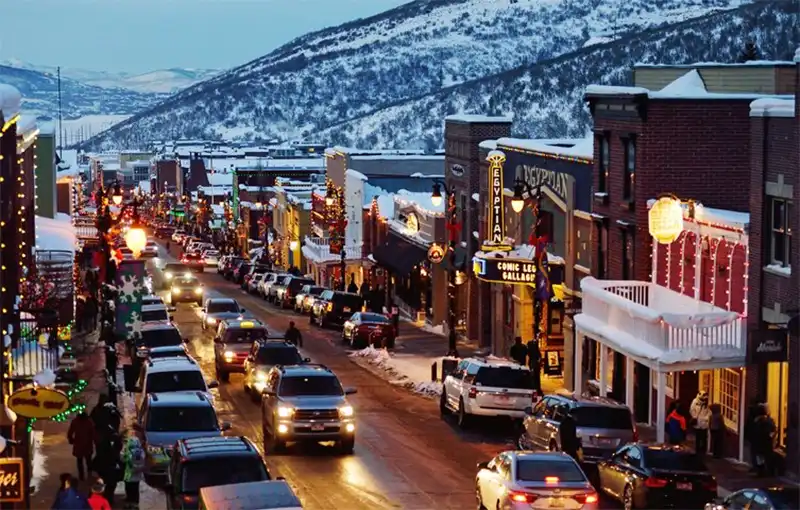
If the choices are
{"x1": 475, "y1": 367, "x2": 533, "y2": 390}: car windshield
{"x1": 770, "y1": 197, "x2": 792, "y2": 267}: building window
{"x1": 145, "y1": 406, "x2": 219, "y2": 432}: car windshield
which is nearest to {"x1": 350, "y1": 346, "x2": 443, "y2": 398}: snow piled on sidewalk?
{"x1": 475, "y1": 367, "x2": 533, "y2": 390}: car windshield

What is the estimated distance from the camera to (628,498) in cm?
2828

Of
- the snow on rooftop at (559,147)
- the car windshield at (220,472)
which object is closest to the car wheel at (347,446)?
the car windshield at (220,472)

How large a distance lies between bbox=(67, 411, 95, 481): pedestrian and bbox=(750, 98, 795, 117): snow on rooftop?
51.7 feet

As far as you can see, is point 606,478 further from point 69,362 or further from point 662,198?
point 69,362

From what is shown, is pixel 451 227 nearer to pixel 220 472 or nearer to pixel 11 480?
pixel 220 472

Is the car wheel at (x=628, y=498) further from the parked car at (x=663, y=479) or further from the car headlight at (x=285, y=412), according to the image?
the car headlight at (x=285, y=412)

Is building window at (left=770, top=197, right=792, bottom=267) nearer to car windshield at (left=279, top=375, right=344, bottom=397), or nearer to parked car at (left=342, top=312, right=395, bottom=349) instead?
car windshield at (left=279, top=375, right=344, bottom=397)

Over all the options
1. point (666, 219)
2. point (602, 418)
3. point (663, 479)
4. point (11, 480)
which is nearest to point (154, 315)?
point (666, 219)

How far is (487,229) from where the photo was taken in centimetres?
6044

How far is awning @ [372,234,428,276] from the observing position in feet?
246

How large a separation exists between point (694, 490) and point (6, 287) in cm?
1810

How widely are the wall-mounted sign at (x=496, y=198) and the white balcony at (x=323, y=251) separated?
35616mm

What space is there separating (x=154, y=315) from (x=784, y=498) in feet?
142

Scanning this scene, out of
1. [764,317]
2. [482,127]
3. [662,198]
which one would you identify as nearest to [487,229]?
[482,127]
